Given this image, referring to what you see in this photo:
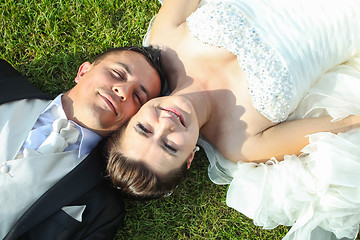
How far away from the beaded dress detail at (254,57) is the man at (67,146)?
0.67 meters

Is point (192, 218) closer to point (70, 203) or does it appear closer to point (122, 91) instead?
point (70, 203)

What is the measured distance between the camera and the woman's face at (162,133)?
9.02 ft

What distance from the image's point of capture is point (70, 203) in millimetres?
2971

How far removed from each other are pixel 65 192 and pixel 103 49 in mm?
1698

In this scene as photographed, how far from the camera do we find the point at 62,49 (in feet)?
12.9

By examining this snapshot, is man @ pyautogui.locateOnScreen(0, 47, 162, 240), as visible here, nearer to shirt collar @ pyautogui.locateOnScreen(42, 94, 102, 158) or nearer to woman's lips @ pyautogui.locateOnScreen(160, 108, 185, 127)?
shirt collar @ pyautogui.locateOnScreen(42, 94, 102, 158)

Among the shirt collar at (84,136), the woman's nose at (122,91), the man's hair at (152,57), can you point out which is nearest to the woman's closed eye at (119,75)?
the woman's nose at (122,91)

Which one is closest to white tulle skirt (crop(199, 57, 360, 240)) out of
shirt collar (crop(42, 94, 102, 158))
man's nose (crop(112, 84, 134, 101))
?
man's nose (crop(112, 84, 134, 101))

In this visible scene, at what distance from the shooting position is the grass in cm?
367

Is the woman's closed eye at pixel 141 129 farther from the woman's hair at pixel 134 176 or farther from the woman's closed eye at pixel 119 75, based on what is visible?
the woman's closed eye at pixel 119 75

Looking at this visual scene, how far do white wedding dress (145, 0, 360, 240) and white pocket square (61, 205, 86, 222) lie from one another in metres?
1.38

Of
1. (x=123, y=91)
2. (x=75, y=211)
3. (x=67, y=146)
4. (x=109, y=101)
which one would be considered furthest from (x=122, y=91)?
(x=75, y=211)

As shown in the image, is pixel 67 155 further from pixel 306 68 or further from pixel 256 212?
pixel 306 68

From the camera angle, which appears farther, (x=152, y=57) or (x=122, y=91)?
(x=152, y=57)
